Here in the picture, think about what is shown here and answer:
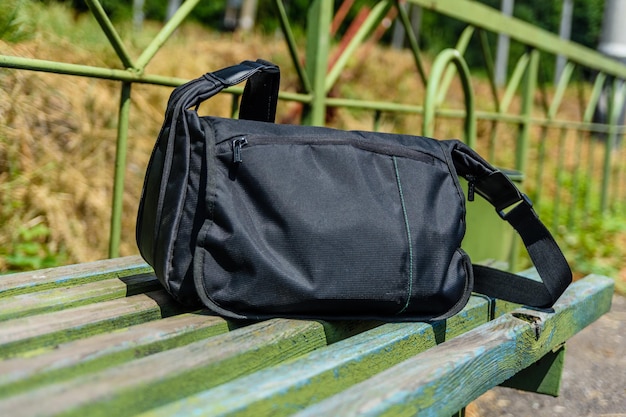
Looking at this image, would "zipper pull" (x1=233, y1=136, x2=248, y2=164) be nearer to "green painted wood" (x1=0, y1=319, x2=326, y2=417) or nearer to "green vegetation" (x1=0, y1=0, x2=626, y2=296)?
"green painted wood" (x1=0, y1=319, x2=326, y2=417)

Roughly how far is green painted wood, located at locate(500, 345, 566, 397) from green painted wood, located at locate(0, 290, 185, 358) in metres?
1.06

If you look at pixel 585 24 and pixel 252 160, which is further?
pixel 585 24

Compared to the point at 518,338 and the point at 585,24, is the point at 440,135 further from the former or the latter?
the point at 585,24

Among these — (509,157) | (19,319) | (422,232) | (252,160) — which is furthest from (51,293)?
(509,157)

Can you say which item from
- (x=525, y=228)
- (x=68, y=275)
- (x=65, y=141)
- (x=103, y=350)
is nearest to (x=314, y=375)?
(x=103, y=350)

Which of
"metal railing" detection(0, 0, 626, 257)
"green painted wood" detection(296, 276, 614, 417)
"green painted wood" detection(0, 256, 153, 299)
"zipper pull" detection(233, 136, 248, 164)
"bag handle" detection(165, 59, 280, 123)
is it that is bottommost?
"green painted wood" detection(296, 276, 614, 417)

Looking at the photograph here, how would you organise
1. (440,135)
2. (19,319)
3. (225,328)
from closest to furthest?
(19,319), (225,328), (440,135)

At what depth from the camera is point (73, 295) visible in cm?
132

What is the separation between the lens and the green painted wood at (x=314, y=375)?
86 cm

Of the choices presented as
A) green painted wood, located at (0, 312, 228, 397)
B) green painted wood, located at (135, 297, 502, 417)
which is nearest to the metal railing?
green painted wood, located at (0, 312, 228, 397)

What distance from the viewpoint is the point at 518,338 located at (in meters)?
1.40

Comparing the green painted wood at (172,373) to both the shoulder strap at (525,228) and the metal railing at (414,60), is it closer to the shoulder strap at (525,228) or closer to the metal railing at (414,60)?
the shoulder strap at (525,228)

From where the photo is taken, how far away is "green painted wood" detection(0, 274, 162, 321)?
1212 millimetres

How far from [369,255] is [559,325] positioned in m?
0.59
